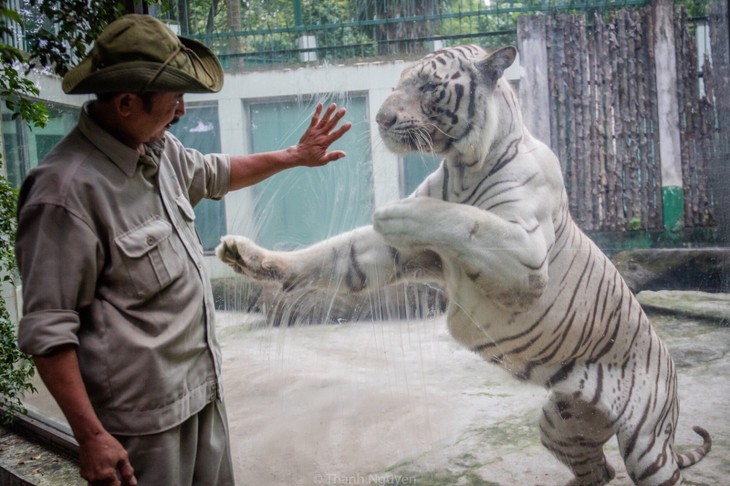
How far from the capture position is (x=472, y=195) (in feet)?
8.10

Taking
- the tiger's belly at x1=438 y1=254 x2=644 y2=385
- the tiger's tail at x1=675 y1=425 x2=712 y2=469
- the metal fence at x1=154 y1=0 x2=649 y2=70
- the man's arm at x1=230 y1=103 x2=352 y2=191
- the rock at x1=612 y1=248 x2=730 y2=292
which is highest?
the metal fence at x1=154 y1=0 x2=649 y2=70

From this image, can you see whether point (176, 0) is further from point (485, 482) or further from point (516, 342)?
point (485, 482)

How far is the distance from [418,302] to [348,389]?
56 cm

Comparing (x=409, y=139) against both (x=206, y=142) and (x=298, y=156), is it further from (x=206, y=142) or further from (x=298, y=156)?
(x=206, y=142)

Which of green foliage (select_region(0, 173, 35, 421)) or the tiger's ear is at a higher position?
the tiger's ear

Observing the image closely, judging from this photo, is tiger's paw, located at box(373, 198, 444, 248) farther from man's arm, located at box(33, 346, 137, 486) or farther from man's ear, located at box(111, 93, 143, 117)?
man's arm, located at box(33, 346, 137, 486)

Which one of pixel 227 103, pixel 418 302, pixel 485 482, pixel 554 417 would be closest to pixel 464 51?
pixel 418 302

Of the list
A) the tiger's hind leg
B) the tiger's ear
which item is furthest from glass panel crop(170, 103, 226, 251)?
the tiger's hind leg

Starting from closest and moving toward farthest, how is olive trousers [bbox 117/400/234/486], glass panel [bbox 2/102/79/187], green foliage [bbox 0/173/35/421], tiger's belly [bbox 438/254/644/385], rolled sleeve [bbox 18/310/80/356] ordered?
rolled sleeve [bbox 18/310/80/356] → olive trousers [bbox 117/400/234/486] → tiger's belly [bbox 438/254/644/385] → green foliage [bbox 0/173/35/421] → glass panel [bbox 2/102/79/187]

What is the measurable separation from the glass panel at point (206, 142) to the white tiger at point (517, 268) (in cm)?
50

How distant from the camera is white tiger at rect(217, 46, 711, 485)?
7.73ft

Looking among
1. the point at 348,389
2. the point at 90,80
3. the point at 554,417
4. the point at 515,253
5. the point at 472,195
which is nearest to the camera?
the point at 90,80

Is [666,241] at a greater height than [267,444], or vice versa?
[666,241]

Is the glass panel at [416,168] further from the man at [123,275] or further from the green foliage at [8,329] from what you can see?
the green foliage at [8,329]
